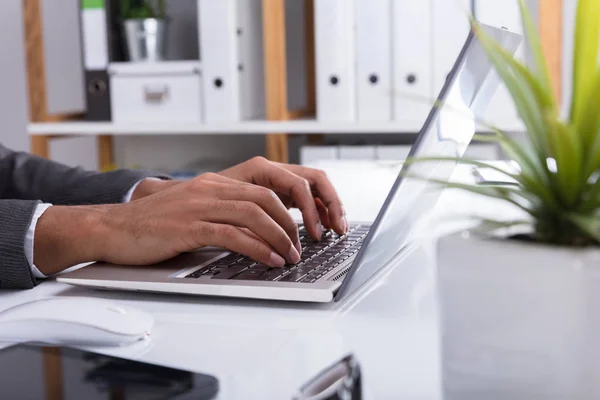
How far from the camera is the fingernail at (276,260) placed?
2.45ft

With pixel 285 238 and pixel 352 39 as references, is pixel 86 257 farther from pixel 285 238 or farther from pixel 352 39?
pixel 352 39

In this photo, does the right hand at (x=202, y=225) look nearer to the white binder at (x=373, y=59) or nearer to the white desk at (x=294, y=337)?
the white desk at (x=294, y=337)

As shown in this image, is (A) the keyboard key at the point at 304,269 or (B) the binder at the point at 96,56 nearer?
(A) the keyboard key at the point at 304,269

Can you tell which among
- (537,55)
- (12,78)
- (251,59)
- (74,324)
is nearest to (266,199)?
(74,324)

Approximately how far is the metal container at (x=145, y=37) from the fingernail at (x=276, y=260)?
1.88 meters

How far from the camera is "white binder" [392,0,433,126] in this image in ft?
7.06

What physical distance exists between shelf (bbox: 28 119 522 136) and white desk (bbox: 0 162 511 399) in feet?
4.82

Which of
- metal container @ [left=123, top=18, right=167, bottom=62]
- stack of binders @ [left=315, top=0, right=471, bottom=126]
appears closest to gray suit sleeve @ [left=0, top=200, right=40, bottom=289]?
stack of binders @ [left=315, top=0, right=471, bottom=126]

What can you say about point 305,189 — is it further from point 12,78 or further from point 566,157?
point 12,78

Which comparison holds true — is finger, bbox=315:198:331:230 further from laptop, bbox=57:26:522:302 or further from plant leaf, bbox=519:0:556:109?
plant leaf, bbox=519:0:556:109

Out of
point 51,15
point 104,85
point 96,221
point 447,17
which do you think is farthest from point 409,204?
point 51,15

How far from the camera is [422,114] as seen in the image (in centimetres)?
225

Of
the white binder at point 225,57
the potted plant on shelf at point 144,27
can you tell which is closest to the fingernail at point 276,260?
the white binder at point 225,57

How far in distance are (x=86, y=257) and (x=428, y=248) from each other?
1.21 ft
